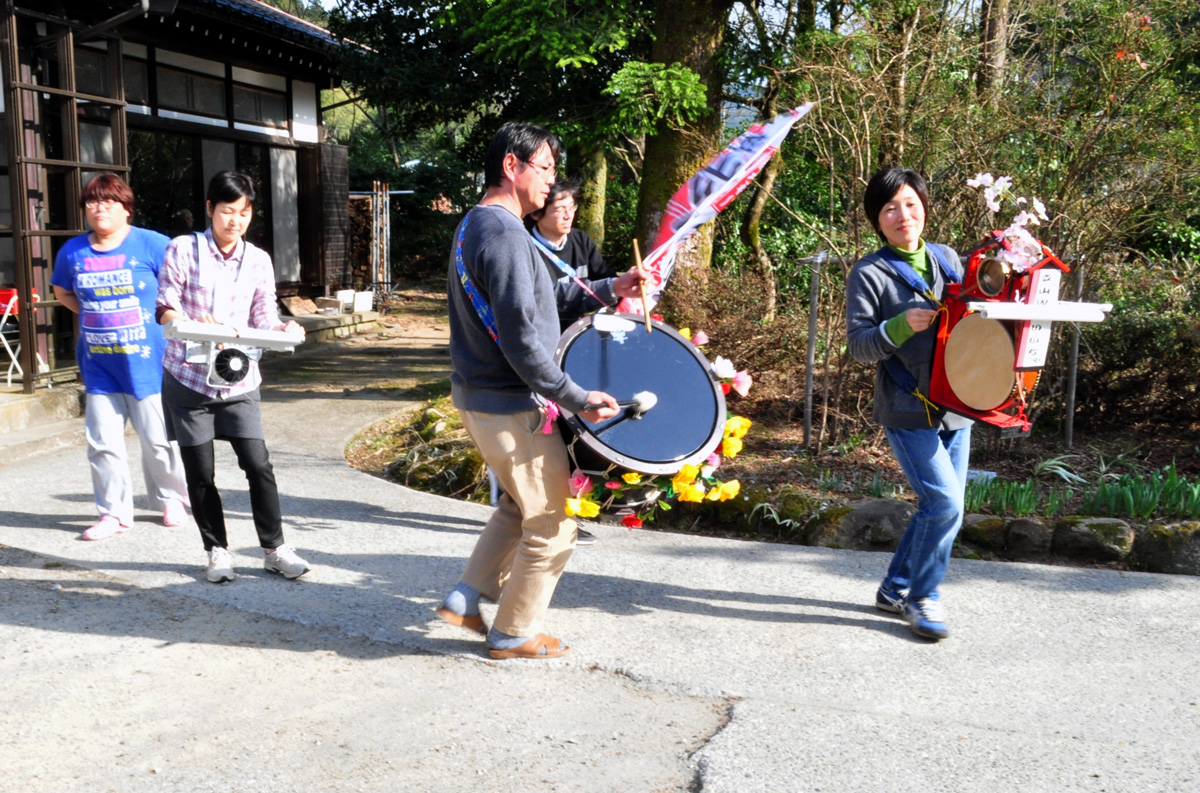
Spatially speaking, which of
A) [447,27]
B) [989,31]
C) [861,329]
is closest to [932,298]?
[861,329]

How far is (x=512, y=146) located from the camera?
11.6ft

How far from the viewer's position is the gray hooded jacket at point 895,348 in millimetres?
3887

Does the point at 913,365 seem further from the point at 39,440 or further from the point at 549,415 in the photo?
the point at 39,440

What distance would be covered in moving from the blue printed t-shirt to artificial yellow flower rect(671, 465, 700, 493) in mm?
3124

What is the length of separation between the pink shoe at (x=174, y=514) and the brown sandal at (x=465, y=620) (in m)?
2.22

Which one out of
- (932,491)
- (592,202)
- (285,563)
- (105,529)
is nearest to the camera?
(932,491)

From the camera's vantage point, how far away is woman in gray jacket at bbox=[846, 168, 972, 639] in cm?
391

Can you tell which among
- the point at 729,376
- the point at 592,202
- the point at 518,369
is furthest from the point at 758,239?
the point at 518,369

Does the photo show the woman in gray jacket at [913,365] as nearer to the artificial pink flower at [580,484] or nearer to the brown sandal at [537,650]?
the artificial pink flower at [580,484]

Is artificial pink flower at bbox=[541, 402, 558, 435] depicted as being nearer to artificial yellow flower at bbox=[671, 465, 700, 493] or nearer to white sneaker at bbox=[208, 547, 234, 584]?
artificial yellow flower at bbox=[671, 465, 700, 493]

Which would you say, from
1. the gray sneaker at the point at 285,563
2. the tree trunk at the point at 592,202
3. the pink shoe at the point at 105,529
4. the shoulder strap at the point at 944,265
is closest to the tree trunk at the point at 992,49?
the shoulder strap at the point at 944,265

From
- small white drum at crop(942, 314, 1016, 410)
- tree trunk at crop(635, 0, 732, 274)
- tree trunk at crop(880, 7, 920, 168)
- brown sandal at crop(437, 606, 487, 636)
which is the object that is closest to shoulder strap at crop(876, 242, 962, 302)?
small white drum at crop(942, 314, 1016, 410)

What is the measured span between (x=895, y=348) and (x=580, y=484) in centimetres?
124

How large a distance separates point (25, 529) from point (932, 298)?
14.9 ft
